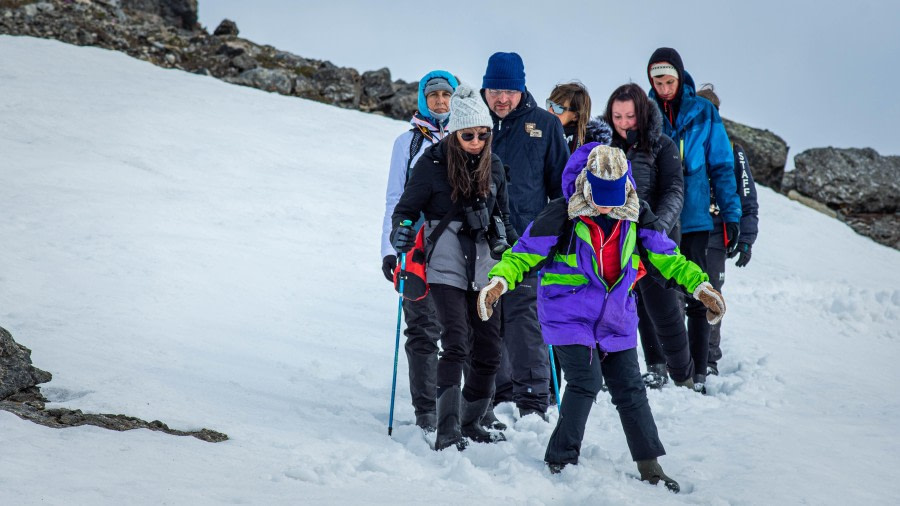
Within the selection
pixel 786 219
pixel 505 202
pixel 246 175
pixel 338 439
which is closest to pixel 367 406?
pixel 338 439

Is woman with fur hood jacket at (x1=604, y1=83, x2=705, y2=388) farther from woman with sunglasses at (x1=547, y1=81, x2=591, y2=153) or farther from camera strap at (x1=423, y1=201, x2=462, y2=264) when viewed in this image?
camera strap at (x1=423, y1=201, x2=462, y2=264)

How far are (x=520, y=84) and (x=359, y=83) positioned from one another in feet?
91.9

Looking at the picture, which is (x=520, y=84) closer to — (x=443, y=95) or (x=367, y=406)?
(x=443, y=95)

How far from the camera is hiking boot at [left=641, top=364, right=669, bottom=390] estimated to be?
264 inches

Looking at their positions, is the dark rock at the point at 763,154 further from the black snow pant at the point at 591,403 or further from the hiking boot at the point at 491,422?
the black snow pant at the point at 591,403

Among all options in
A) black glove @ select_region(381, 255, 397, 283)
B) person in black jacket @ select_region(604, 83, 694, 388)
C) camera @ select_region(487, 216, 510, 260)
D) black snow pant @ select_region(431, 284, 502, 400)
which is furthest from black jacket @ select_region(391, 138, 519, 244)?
person in black jacket @ select_region(604, 83, 694, 388)

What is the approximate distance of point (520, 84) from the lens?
6.09 meters

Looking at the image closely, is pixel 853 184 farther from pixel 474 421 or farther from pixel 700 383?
pixel 474 421

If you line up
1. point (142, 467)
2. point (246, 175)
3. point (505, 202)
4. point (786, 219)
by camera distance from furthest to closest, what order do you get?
point (786, 219) < point (246, 175) < point (505, 202) < point (142, 467)

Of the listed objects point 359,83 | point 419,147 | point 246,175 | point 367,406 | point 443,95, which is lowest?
point 367,406

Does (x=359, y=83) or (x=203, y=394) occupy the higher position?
(x=359, y=83)

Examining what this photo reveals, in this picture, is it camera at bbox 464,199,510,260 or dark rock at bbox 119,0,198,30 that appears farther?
dark rock at bbox 119,0,198,30

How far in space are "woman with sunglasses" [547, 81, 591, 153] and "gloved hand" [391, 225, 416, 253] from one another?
204 centimetres

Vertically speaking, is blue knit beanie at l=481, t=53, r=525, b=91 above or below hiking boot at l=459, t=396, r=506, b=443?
above
